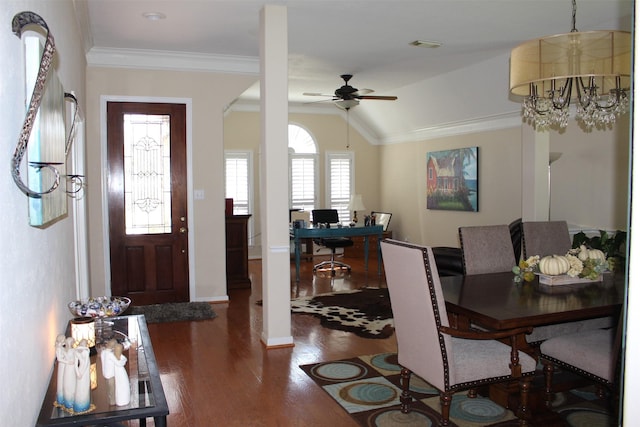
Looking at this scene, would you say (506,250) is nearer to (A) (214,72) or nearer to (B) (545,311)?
(B) (545,311)

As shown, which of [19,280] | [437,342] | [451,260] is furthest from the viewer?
[451,260]

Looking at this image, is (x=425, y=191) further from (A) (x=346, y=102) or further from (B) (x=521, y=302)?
(B) (x=521, y=302)

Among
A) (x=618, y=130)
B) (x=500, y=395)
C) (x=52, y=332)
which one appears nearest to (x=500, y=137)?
(x=618, y=130)

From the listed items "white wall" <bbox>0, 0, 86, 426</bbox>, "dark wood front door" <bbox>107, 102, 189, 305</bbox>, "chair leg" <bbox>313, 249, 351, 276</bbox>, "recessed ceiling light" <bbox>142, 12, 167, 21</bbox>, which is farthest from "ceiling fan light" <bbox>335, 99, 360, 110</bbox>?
"white wall" <bbox>0, 0, 86, 426</bbox>

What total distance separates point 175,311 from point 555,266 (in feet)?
12.8

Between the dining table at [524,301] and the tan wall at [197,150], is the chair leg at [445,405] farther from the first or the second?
the tan wall at [197,150]

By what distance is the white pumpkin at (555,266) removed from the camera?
139 inches

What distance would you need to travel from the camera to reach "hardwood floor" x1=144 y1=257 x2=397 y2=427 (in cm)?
321

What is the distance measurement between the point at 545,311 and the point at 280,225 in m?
2.32

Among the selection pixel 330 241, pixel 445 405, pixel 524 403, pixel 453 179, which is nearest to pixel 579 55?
pixel 524 403

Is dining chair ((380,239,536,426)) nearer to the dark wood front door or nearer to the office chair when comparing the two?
the dark wood front door

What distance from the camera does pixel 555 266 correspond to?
3.54 metres

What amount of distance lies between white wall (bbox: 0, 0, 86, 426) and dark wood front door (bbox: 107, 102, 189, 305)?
12.8ft

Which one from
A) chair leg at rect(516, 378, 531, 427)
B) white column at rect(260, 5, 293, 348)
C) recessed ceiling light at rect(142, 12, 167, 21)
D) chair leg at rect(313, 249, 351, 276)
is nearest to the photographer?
chair leg at rect(516, 378, 531, 427)
